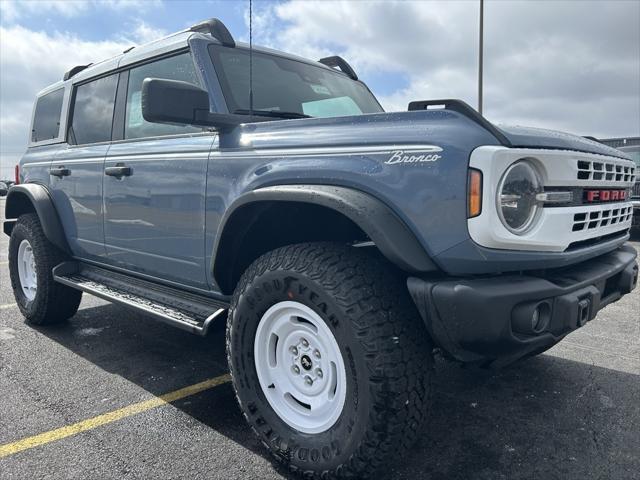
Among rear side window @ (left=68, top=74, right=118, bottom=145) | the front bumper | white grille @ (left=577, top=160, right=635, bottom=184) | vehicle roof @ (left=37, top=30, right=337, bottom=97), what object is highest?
vehicle roof @ (left=37, top=30, right=337, bottom=97)

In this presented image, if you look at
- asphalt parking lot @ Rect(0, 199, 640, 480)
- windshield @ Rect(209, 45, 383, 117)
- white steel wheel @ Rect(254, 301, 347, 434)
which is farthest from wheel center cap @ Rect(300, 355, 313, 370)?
windshield @ Rect(209, 45, 383, 117)

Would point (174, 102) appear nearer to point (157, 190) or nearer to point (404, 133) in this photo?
point (157, 190)

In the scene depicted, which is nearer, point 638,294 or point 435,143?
point 435,143

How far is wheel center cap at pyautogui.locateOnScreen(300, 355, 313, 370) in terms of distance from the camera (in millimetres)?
2424

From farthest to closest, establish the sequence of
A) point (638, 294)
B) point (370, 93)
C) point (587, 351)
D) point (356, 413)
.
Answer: point (638, 294)
point (370, 93)
point (587, 351)
point (356, 413)

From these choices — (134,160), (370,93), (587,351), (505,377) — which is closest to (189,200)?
(134,160)

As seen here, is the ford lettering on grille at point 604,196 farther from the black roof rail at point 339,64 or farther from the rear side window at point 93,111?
the rear side window at point 93,111

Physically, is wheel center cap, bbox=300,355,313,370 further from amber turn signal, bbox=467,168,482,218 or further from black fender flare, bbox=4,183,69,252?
black fender flare, bbox=4,183,69,252

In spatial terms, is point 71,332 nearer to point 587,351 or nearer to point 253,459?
point 253,459

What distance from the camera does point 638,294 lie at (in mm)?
6008

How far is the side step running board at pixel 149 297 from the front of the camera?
284 centimetres

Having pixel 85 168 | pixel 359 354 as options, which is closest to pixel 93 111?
pixel 85 168

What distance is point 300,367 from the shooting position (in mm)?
2455

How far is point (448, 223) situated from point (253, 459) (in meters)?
1.40
